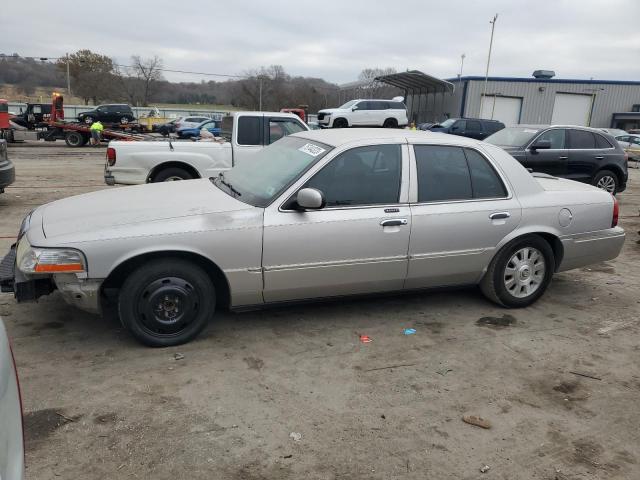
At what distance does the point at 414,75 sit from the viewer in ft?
118

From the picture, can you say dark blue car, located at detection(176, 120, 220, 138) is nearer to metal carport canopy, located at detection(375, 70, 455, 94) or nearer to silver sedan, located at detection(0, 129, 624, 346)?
metal carport canopy, located at detection(375, 70, 455, 94)

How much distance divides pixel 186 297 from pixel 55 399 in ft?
3.40

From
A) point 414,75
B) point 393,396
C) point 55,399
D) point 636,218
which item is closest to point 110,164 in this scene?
point 55,399

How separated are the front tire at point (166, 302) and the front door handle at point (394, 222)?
55.9 inches

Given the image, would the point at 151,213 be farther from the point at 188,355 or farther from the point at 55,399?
the point at 55,399

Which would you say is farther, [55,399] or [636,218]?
[636,218]

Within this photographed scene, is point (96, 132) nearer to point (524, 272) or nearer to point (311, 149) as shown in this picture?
point (311, 149)

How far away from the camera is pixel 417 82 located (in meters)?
39.2

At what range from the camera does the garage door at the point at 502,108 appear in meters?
36.3

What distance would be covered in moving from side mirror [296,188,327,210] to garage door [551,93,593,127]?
126 ft

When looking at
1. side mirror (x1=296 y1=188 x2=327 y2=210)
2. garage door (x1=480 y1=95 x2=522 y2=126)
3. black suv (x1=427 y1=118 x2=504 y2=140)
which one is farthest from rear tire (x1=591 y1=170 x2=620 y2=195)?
garage door (x1=480 y1=95 x2=522 y2=126)

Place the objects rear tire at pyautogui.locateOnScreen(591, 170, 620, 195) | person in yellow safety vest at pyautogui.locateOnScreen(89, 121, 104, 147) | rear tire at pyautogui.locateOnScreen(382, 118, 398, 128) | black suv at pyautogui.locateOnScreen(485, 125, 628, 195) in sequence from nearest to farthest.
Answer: black suv at pyautogui.locateOnScreen(485, 125, 628, 195) → rear tire at pyautogui.locateOnScreen(591, 170, 620, 195) → person in yellow safety vest at pyautogui.locateOnScreen(89, 121, 104, 147) → rear tire at pyautogui.locateOnScreen(382, 118, 398, 128)

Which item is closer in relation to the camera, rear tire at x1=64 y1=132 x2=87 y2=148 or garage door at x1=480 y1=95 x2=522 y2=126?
rear tire at x1=64 y1=132 x2=87 y2=148

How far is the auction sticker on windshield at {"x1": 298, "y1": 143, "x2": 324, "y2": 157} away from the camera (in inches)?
165
